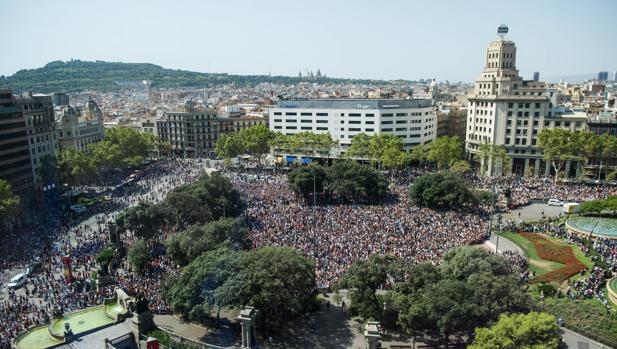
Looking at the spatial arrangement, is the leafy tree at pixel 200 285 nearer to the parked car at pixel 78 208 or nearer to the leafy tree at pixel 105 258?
the leafy tree at pixel 105 258

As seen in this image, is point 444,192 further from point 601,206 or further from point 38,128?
point 38,128

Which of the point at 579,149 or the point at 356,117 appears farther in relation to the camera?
the point at 356,117

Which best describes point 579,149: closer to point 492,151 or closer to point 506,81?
point 492,151

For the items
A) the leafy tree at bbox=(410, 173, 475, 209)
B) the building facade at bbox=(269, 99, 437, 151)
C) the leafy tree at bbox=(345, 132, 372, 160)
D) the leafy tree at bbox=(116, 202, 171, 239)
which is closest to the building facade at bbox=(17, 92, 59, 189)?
the leafy tree at bbox=(116, 202, 171, 239)

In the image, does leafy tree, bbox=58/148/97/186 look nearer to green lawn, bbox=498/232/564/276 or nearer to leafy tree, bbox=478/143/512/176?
green lawn, bbox=498/232/564/276

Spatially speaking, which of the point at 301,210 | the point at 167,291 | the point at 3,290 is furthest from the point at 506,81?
the point at 3,290

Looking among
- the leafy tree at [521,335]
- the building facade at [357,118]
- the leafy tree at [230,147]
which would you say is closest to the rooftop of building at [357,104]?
the building facade at [357,118]
